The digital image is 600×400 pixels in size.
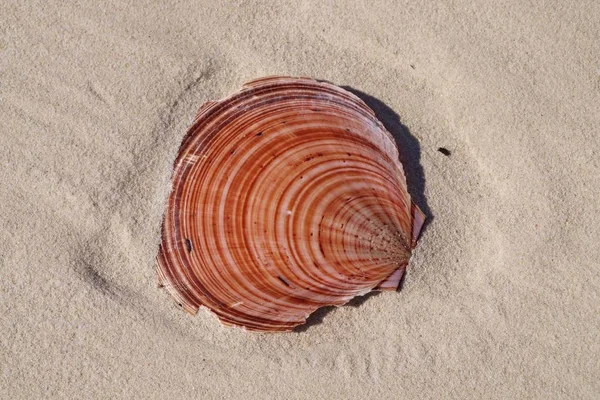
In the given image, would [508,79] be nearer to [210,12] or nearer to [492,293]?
[492,293]

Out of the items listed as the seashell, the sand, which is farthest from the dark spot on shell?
the sand

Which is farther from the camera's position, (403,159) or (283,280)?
(403,159)

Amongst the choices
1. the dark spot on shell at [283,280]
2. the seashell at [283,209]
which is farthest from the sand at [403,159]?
the dark spot on shell at [283,280]

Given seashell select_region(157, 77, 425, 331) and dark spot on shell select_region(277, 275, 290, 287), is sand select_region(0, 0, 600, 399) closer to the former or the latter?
seashell select_region(157, 77, 425, 331)

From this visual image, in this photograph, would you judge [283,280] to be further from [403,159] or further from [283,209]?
[403,159]

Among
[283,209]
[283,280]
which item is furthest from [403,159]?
[283,280]

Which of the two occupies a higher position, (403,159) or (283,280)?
(403,159)
